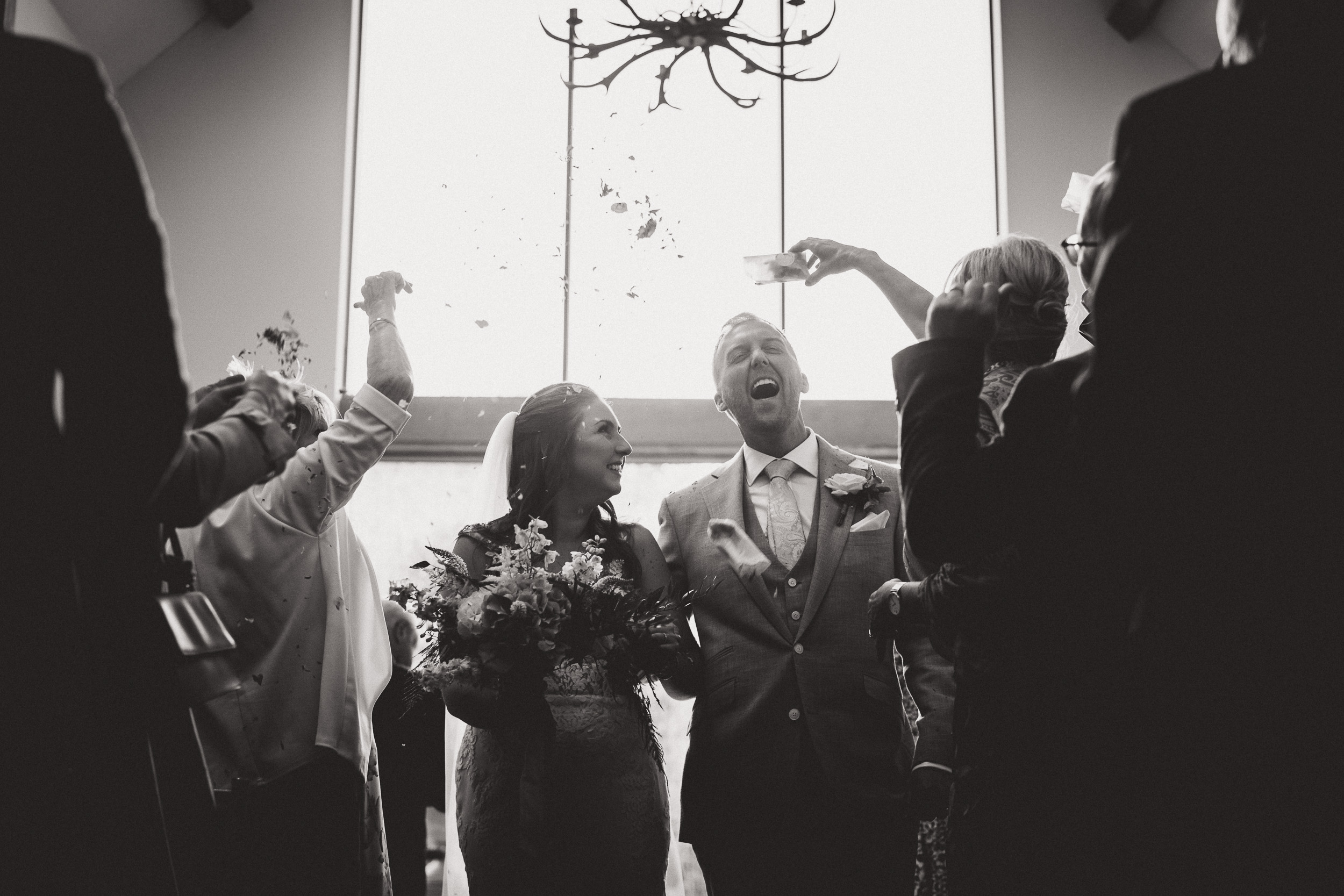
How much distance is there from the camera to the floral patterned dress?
260 cm

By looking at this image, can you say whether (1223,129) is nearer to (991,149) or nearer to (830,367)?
(830,367)

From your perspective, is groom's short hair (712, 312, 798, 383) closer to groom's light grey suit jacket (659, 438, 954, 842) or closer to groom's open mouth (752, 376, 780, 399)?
groom's open mouth (752, 376, 780, 399)

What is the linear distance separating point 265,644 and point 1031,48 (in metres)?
6.62

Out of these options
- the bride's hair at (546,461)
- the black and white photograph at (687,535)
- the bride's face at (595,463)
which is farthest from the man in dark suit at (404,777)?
the bride's face at (595,463)

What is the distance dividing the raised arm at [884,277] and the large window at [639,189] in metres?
3.52

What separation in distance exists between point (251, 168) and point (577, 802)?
562cm

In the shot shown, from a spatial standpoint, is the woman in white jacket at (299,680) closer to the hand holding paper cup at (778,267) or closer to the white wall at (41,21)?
the hand holding paper cup at (778,267)

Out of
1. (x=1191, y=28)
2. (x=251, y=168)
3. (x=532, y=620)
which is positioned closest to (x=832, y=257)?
(x=532, y=620)

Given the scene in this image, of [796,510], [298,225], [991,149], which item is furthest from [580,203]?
[796,510]

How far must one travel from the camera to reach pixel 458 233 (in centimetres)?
676

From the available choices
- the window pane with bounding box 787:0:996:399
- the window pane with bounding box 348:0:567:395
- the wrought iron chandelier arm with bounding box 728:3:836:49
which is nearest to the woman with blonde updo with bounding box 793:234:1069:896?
the wrought iron chandelier arm with bounding box 728:3:836:49

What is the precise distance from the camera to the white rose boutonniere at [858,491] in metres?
3.06

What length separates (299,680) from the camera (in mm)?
2643

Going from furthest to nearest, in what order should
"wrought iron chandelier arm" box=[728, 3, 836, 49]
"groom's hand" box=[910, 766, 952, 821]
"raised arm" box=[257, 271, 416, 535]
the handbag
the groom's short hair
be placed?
1. "wrought iron chandelier arm" box=[728, 3, 836, 49]
2. the groom's short hair
3. "raised arm" box=[257, 271, 416, 535]
4. "groom's hand" box=[910, 766, 952, 821]
5. the handbag
